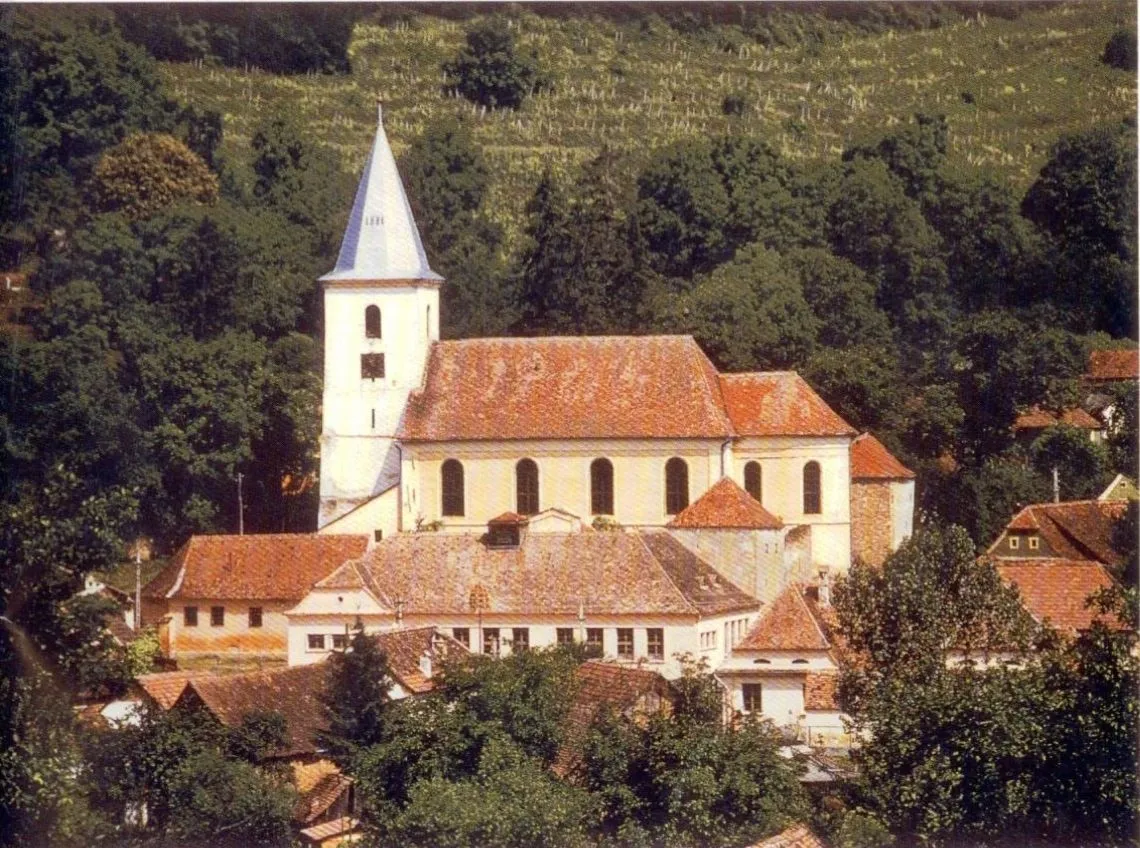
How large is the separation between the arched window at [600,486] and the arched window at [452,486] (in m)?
2.86

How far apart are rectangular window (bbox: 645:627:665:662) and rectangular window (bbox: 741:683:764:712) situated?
182 inches

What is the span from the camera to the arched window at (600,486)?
237ft

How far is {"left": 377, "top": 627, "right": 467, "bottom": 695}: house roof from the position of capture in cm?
5838

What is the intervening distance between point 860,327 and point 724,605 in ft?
87.6

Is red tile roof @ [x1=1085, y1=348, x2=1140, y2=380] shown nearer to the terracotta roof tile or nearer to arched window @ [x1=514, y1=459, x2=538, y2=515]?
arched window @ [x1=514, y1=459, x2=538, y2=515]

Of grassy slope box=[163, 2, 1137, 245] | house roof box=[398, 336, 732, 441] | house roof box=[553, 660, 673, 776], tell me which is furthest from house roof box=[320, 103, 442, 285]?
grassy slope box=[163, 2, 1137, 245]

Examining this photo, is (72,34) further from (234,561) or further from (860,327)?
(234,561)

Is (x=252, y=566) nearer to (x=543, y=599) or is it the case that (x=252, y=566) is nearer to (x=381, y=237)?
(x=543, y=599)

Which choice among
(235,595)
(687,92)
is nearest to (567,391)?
(235,595)

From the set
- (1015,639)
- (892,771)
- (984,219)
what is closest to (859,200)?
(984,219)

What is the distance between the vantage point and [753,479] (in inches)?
2857

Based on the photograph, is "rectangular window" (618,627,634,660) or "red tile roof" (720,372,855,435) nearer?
"rectangular window" (618,627,634,660)

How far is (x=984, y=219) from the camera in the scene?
100 metres

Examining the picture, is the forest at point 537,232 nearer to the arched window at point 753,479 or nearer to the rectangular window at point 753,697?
the arched window at point 753,479
